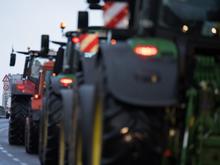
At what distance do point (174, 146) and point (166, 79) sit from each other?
1.86 ft

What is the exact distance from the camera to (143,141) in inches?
211

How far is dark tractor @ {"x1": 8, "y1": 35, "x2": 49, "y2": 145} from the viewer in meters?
22.0

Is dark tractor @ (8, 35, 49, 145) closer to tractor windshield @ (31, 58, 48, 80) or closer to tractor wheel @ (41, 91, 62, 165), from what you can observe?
tractor windshield @ (31, 58, 48, 80)

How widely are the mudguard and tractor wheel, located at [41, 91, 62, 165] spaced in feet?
16.9

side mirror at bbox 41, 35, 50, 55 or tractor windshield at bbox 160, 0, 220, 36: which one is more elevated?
tractor windshield at bbox 160, 0, 220, 36

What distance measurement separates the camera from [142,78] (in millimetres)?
5449

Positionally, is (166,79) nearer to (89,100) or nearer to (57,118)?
(89,100)

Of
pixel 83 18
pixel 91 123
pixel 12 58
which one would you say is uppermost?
pixel 83 18

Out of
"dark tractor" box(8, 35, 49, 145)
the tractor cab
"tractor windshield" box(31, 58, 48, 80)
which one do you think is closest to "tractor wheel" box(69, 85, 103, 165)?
the tractor cab

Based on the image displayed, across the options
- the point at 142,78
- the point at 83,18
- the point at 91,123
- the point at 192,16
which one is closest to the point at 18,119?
the point at 83,18

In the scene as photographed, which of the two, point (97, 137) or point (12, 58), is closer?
point (97, 137)

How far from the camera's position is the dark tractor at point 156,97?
211 inches

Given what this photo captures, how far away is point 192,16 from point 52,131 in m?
4.83

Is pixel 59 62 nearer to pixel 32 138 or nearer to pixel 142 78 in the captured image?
pixel 32 138
